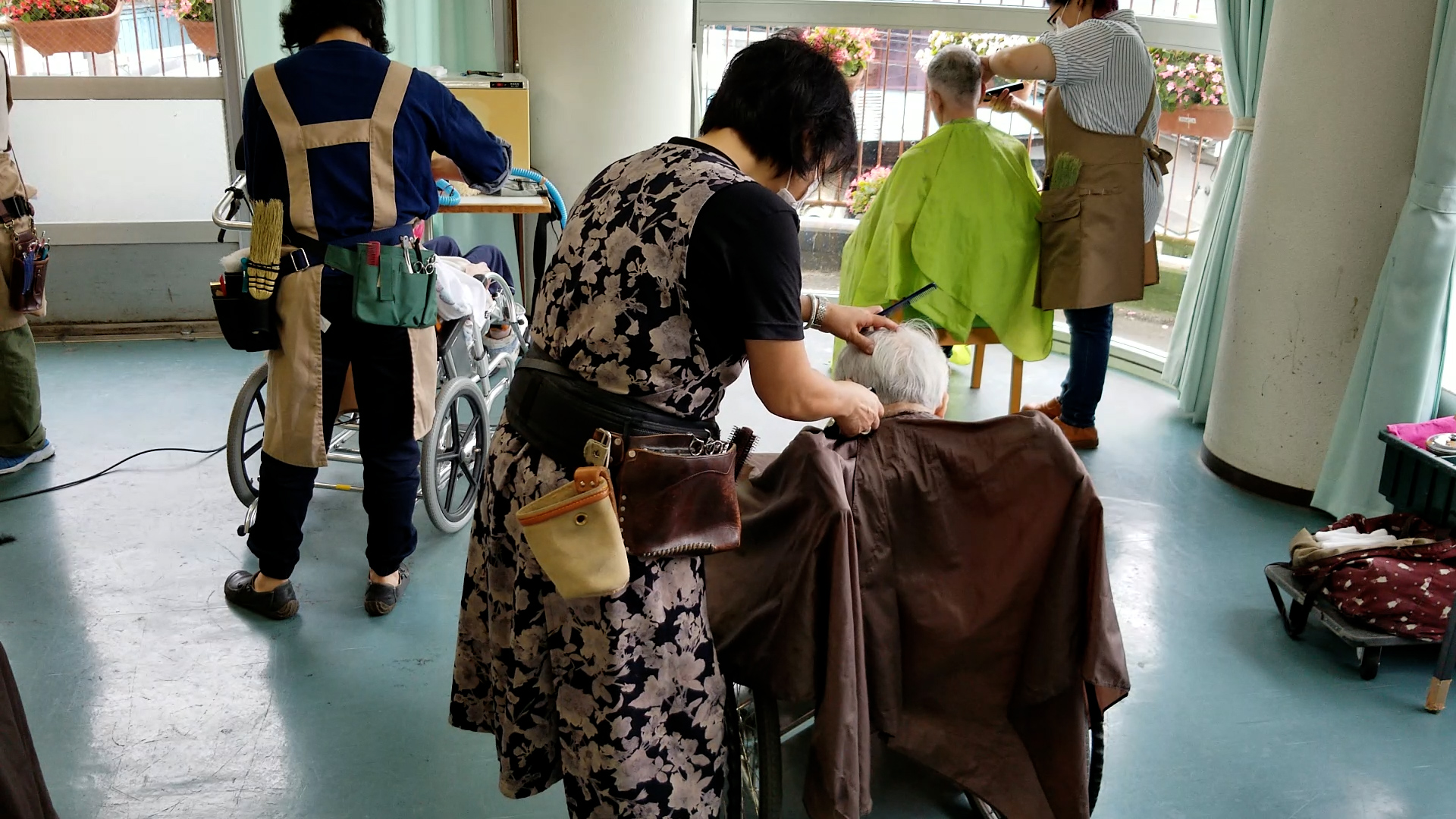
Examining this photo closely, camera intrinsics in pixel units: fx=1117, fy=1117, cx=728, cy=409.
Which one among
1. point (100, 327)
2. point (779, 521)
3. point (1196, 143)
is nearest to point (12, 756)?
point (779, 521)

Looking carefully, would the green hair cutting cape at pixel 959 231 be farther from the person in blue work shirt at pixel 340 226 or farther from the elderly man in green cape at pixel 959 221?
the person in blue work shirt at pixel 340 226

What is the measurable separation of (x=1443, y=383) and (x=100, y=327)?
192 inches

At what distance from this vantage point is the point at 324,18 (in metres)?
2.21

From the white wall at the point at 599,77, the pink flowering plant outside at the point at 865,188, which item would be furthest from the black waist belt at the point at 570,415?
the pink flowering plant outside at the point at 865,188

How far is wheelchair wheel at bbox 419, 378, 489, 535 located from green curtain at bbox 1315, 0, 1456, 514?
7.74ft

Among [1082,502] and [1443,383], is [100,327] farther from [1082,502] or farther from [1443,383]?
[1443,383]

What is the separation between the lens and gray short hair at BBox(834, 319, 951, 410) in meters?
1.83

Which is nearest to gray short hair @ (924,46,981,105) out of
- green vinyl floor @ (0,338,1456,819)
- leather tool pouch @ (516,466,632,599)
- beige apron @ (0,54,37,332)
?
green vinyl floor @ (0,338,1456,819)

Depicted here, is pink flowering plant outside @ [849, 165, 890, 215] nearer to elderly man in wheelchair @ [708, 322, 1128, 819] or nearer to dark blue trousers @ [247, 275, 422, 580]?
dark blue trousers @ [247, 275, 422, 580]

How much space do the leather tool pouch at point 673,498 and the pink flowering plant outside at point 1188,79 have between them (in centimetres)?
373

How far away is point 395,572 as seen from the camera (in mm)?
2680

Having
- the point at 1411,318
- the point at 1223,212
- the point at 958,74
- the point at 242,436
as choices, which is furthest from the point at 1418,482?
the point at 242,436

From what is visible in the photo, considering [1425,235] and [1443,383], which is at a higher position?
[1425,235]

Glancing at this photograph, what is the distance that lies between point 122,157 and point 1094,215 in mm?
3809
